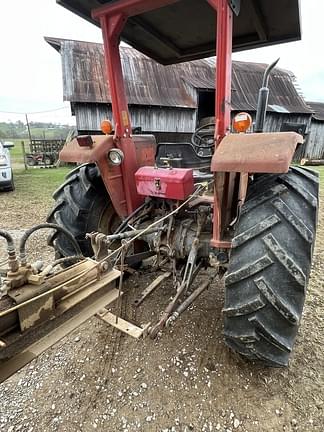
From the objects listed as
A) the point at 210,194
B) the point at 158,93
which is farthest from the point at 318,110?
the point at 210,194

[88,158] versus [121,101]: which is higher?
[121,101]

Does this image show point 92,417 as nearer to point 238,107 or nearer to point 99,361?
point 99,361

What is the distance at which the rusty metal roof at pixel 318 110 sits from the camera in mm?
16266

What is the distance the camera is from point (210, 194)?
2.51 metres

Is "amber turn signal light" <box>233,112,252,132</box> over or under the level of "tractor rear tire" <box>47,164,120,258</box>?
over

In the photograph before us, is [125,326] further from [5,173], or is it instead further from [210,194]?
[5,173]

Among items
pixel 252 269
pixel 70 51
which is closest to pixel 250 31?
pixel 252 269

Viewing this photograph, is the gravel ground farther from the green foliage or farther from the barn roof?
the green foliage

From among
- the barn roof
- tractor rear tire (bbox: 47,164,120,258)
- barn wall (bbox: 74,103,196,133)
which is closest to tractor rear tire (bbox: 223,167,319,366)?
tractor rear tire (bbox: 47,164,120,258)

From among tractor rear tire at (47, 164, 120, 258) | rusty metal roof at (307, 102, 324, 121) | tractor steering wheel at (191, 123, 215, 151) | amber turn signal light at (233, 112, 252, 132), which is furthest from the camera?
rusty metal roof at (307, 102, 324, 121)

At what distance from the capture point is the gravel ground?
1456 mm

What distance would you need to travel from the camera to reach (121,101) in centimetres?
209

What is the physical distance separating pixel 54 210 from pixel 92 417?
60.5 inches

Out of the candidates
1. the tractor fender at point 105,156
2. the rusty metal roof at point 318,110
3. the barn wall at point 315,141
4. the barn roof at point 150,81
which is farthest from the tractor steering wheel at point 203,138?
the rusty metal roof at point 318,110
